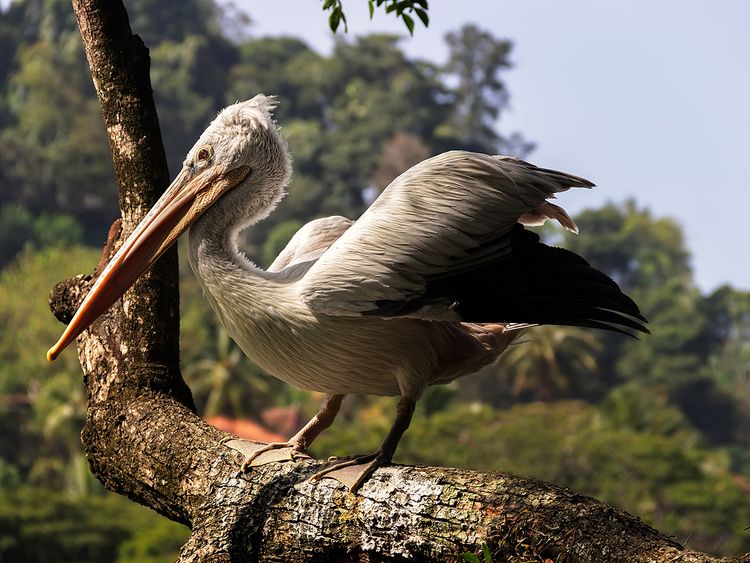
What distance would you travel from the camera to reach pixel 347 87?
131 m

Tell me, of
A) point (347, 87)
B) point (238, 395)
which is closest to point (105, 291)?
point (238, 395)

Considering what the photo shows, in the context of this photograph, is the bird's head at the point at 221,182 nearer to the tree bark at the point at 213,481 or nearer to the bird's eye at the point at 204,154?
the bird's eye at the point at 204,154

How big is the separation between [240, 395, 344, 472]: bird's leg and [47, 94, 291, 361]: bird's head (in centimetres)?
85

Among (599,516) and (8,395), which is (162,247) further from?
(8,395)

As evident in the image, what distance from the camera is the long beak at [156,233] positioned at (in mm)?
4785

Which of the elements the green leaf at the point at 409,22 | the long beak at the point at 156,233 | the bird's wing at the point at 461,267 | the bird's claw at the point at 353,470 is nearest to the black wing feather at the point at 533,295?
the bird's wing at the point at 461,267

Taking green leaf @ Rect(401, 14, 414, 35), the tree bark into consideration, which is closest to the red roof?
the tree bark

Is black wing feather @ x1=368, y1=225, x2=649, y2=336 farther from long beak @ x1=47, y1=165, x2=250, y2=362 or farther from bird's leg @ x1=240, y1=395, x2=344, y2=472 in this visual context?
long beak @ x1=47, y1=165, x2=250, y2=362

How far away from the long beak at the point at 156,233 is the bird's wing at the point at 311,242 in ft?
1.45

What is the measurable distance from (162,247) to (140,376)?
552mm

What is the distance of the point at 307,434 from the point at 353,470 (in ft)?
2.54

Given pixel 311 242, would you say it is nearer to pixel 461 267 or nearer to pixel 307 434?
pixel 307 434

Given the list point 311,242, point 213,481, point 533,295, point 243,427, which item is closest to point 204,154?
point 311,242

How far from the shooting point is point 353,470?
441 cm
